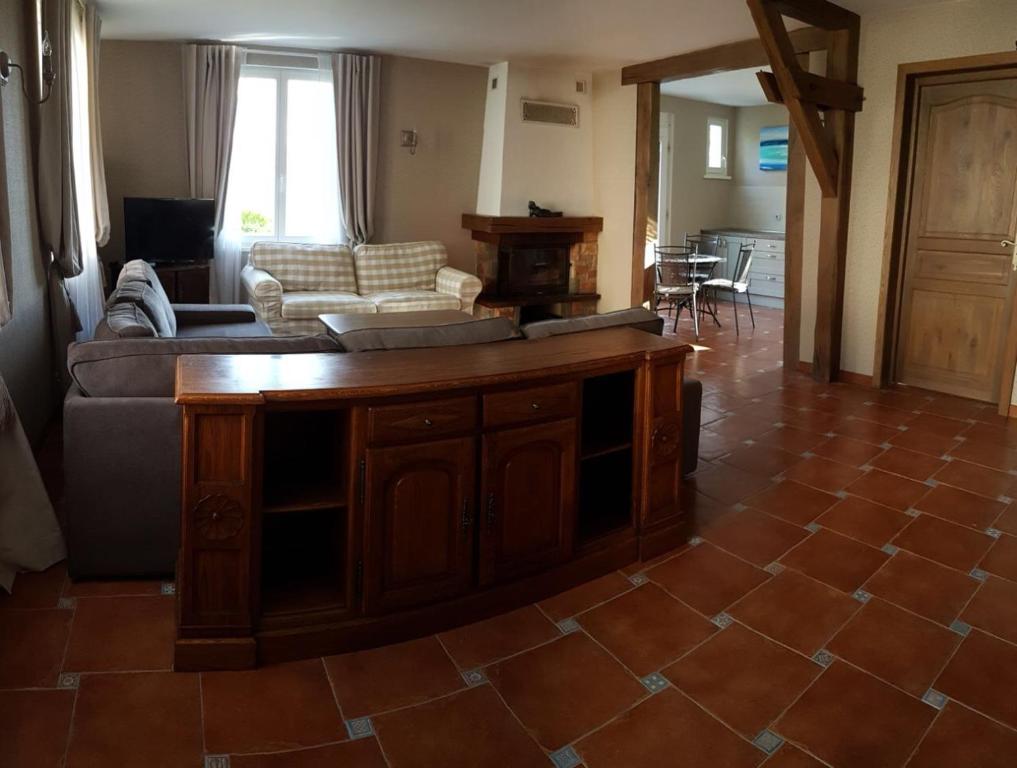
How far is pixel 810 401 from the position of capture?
5094 millimetres

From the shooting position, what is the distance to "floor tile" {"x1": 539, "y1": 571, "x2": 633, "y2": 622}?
2489 mm

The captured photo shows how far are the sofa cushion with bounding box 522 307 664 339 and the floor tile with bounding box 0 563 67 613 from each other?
1758 millimetres

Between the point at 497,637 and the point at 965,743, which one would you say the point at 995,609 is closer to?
the point at 965,743

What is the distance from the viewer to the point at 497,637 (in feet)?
7.62

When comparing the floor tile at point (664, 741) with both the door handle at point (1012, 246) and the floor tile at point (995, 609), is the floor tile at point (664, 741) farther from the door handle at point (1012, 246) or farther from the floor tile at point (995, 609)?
the door handle at point (1012, 246)

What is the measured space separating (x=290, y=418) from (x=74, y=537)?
2.54ft

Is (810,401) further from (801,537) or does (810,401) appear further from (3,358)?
(3,358)

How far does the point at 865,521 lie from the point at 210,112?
5.59 m

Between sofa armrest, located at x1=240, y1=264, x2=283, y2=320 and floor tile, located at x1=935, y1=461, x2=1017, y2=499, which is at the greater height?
sofa armrest, located at x1=240, y1=264, x2=283, y2=320

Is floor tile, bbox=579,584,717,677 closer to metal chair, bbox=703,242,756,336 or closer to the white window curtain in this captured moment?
the white window curtain

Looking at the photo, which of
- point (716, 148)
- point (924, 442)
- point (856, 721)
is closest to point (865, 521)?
point (924, 442)

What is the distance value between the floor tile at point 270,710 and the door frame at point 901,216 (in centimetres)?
447

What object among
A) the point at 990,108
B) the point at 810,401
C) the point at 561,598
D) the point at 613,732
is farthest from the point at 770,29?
the point at 613,732

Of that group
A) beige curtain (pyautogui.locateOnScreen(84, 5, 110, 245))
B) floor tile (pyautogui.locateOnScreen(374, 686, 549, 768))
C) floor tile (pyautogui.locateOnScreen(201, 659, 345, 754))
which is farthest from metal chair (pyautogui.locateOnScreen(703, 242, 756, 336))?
floor tile (pyautogui.locateOnScreen(201, 659, 345, 754))
